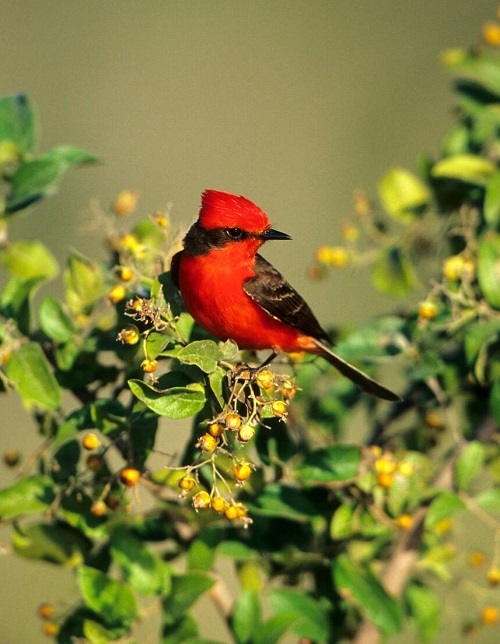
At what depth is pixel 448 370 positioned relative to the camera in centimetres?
367

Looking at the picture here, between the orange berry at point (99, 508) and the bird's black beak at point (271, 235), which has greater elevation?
the bird's black beak at point (271, 235)

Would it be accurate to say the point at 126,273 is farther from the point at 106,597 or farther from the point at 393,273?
the point at 393,273

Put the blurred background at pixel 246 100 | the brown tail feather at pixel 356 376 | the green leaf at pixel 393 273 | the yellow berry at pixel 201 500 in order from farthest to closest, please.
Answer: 1. the blurred background at pixel 246 100
2. the green leaf at pixel 393 273
3. the brown tail feather at pixel 356 376
4. the yellow berry at pixel 201 500

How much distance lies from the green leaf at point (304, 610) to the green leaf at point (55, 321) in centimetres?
112

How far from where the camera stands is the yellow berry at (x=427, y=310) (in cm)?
349

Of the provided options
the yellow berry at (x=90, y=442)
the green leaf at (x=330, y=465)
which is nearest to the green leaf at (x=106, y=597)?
the yellow berry at (x=90, y=442)

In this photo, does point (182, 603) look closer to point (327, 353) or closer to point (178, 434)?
point (327, 353)

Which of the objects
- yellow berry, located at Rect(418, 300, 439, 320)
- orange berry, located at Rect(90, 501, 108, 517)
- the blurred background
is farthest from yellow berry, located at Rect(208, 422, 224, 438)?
the blurred background

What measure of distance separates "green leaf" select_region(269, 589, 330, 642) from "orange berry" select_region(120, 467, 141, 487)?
29.2 inches

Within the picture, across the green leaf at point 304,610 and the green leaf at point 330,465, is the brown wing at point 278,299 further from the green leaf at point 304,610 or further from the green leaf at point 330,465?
the green leaf at point 304,610

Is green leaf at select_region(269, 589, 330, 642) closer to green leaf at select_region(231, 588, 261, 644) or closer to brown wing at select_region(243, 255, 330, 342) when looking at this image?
green leaf at select_region(231, 588, 261, 644)

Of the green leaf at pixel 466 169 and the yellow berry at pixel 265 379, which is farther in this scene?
the green leaf at pixel 466 169

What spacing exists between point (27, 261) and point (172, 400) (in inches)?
57.9

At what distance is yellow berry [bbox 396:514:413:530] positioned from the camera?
330 cm
